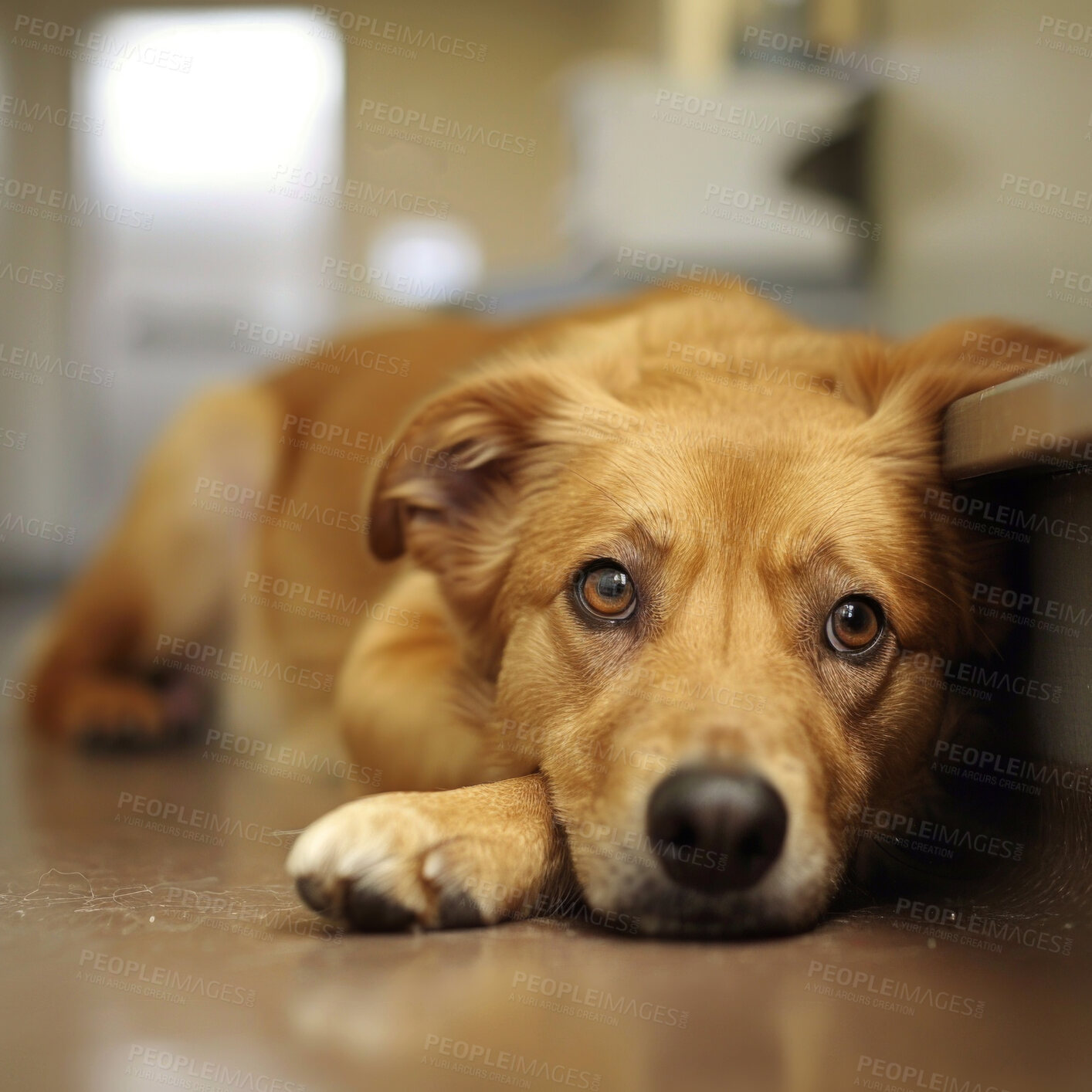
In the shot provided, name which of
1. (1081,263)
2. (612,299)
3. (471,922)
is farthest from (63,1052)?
(1081,263)

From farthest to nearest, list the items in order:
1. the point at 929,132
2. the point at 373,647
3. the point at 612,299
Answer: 1. the point at 929,132
2. the point at 612,299
3. the point at 373,647

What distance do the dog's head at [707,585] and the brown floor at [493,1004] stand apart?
146 millimetres

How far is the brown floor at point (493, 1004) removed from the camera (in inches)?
39.9

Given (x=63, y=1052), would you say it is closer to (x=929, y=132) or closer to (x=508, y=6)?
(x=929, y=132)

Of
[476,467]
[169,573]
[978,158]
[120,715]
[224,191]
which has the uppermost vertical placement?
[224,191]

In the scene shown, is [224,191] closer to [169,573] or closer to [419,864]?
[169,573]

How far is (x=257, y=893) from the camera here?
1642mm

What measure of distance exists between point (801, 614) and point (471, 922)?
1.91 ft

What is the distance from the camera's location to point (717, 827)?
4.39 ft

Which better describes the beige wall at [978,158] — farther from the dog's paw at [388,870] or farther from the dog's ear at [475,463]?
the dog's paw at [388,870]

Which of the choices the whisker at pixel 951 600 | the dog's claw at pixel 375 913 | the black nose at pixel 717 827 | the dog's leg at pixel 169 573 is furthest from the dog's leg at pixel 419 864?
the dog's leg at pixel 169 573

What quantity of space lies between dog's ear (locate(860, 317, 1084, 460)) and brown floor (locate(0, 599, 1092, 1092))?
719mm

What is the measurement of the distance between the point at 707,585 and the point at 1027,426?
1.47ft

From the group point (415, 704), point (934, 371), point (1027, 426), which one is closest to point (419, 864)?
point (415, 704)
